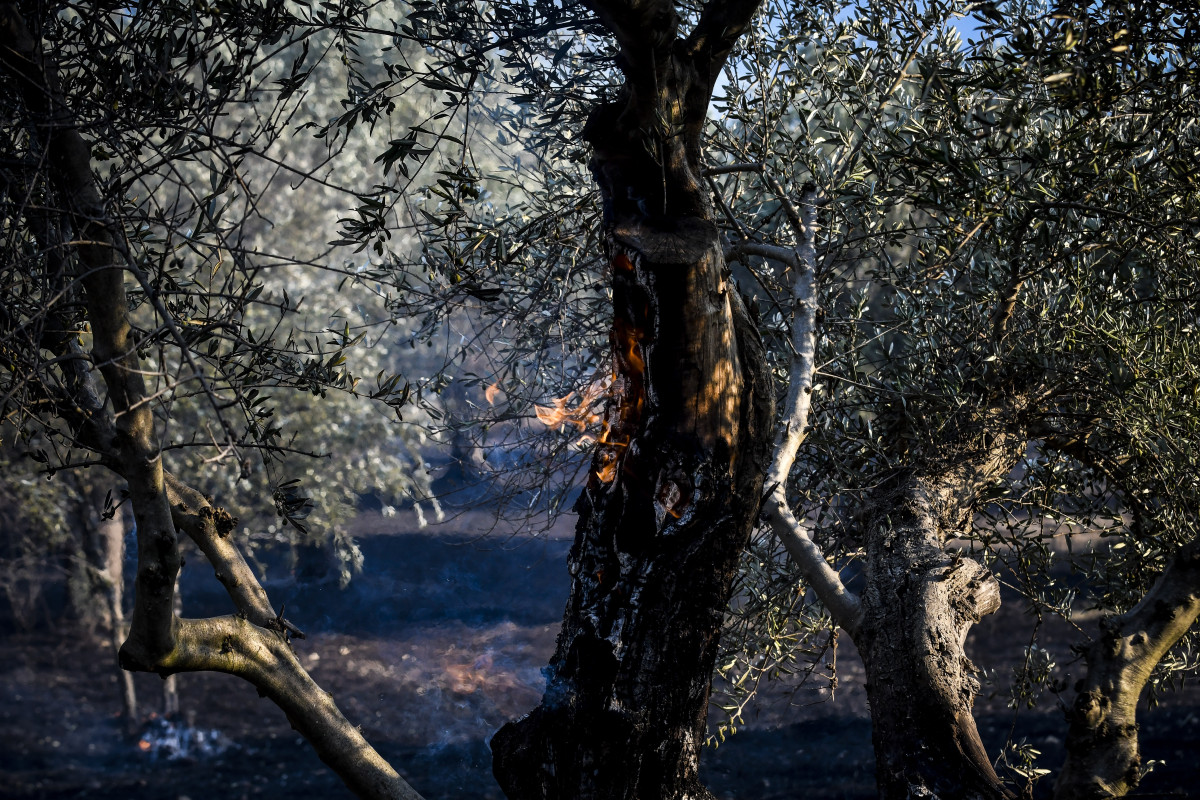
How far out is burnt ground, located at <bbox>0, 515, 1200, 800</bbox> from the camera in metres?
12.8

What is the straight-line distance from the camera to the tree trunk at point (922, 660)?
12.7ft

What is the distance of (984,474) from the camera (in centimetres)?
605

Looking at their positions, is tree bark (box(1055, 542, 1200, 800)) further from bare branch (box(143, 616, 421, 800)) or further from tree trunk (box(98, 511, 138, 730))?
tree trunk (box(98, 511, 138, 730))

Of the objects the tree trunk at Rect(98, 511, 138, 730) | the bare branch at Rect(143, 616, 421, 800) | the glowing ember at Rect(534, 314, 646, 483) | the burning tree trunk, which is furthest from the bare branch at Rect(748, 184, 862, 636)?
the tree trunk at Rect(98, 511, 138, 730)

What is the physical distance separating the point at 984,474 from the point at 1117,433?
924 mm

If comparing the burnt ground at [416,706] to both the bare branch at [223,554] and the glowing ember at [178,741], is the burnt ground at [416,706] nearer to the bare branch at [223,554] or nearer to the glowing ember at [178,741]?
the glowing ember at [178,741]

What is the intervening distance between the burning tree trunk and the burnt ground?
7.07 m

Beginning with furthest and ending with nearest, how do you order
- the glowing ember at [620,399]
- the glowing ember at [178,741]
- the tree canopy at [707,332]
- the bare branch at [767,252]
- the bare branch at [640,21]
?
the glowing ember at [178,741]
the bare branch at [767,252]
the glowing ember at [620,399]
the tree canopy at [707,332]
the bare branch at [640,21]

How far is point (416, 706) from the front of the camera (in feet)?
51.9

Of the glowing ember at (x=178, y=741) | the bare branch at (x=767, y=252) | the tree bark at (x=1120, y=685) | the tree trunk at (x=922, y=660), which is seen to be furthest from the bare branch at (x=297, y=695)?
the glowing ember at (x=178, y=741)

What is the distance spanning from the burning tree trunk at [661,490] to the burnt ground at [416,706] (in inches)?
278

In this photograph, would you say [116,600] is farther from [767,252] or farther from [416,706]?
[767,252]

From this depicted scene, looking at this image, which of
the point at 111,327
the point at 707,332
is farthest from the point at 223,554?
the point at 707,332

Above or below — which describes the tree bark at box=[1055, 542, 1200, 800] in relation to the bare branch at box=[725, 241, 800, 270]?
below
